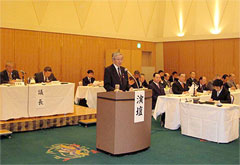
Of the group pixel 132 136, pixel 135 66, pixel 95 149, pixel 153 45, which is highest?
pixel 153 45

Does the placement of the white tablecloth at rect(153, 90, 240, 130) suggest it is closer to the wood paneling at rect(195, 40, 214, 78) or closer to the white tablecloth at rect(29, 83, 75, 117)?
the white tablecloth at rect(29, 83, 75, 117)

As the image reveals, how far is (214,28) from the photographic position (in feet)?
40.3

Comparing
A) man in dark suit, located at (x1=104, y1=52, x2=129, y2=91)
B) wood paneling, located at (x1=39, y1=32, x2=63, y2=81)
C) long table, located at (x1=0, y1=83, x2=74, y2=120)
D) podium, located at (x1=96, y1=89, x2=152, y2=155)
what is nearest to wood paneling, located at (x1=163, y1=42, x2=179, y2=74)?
wood paneling, located at (x1=39, y1=32, x2=63, y2=81)

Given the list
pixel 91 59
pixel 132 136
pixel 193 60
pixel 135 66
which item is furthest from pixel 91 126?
pixel 193 60

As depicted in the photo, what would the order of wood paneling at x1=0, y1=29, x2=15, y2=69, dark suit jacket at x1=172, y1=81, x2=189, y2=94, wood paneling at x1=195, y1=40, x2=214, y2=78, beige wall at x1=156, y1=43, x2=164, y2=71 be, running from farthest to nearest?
beige wall at x1=156, y1=43, x2=164, y2=71 < wood paneling at x1=195, y1=40, x2=214, y2=78 < wood paneling at x1=0, y1=29, x2=15, y2=69 < dark suit jacket at x1=172, y1=81, x2=189, y2=94

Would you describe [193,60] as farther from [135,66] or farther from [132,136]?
[132,136]

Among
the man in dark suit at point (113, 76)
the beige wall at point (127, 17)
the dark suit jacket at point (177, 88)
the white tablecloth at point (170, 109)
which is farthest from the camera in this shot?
the beige wall at point (127, 17)

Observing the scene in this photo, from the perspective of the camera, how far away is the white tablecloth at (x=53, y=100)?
6.05m

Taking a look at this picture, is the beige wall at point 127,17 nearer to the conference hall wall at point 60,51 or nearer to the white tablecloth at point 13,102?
the conference hall wall at point 60,51

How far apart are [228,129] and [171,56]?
8.86m

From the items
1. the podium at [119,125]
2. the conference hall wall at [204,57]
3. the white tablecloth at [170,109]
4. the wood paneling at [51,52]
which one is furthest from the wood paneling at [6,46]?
the conference hall wall at [204,57]

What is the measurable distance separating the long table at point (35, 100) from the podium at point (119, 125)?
2.27 m

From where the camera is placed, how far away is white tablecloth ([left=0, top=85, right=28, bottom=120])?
5641 millimetres

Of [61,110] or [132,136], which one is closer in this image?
[132,136]
